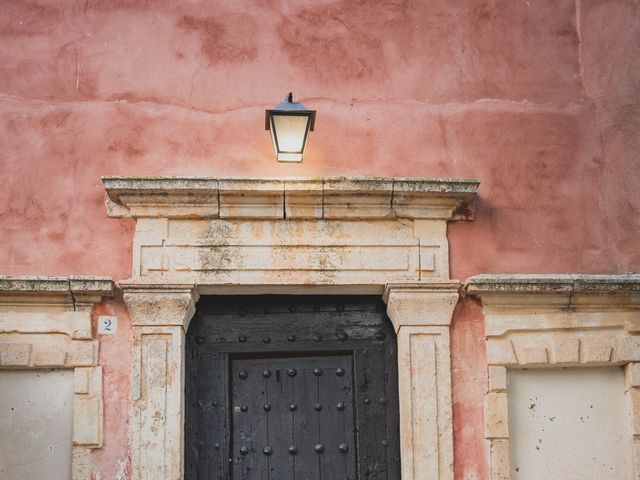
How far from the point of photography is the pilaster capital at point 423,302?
18.2ft

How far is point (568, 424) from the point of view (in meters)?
5.57

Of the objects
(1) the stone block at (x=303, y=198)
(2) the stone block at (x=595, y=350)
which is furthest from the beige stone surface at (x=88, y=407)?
(2) the stone block at (x=595, y=350)

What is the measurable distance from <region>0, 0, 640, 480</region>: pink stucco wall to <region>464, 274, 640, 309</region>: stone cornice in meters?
0.16

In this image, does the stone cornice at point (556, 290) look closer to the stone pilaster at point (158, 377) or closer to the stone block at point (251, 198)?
the stone block at point (251, 198)

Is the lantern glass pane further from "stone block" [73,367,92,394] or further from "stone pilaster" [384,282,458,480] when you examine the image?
"stone block" [73,367,92,394]

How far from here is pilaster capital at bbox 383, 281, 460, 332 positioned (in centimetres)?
554

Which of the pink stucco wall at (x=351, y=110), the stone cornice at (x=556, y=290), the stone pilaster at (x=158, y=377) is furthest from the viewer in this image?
the pink stucco wall at (x=351, y=110)

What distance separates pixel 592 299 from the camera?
561 cm

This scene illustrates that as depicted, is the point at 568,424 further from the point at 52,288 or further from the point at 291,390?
the point at 52,288

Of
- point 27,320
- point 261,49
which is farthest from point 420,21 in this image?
point 27,320

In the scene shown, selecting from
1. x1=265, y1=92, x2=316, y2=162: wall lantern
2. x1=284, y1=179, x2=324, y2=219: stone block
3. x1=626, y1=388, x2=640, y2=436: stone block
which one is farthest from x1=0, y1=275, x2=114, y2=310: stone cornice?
x1=626, y1=388, x2=640, y2=436: stone block

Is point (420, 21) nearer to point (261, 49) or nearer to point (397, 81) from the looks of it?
point (397, 81)

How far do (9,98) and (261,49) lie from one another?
1.36 meters

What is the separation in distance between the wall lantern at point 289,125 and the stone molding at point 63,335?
110 centimetres
